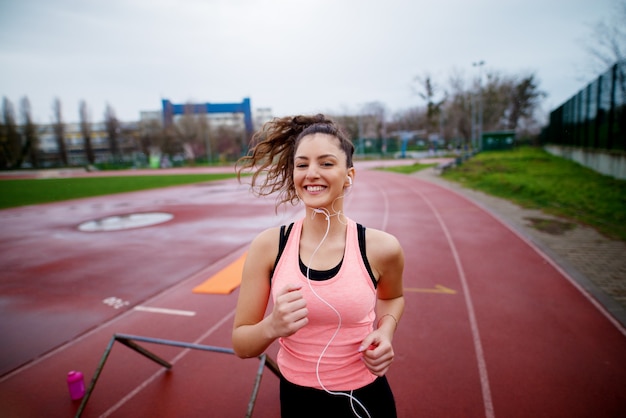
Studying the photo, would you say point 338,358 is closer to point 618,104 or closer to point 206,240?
point 206,240

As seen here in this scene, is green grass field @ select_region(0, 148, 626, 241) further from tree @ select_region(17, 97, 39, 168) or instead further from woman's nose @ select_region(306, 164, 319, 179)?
tree @ select_region(17, 97, 39, 168)

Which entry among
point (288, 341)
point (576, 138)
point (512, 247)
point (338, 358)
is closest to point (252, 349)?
point (288, 341)

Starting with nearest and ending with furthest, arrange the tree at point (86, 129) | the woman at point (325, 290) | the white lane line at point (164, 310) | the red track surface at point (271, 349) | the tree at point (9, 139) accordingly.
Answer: the woman at point (325, 290)
the red track surface at point (271, 349)
the white lane line at point (164, 310)
the tree at point (9, 139)
the tree at point (86, 129)

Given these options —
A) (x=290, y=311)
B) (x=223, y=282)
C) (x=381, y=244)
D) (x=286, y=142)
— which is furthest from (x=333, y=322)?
(x=223, y=282)

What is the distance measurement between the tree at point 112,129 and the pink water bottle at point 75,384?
61.8m

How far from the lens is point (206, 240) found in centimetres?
925

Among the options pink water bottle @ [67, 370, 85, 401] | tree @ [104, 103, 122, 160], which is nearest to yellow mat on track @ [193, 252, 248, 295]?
pink water bottle @ [67, 370, 85, 401]

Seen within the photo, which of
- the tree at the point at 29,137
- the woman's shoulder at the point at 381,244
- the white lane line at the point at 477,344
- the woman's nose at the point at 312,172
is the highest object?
the tree at the point at 29,137

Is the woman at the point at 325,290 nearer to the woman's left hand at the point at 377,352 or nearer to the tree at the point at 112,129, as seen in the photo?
the woman's left hand at the point at 377,352

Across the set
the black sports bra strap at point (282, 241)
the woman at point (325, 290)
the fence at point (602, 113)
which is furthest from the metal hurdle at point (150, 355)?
the fence at point (602, 113)

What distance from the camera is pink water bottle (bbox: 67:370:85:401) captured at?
Answer: 336 centimetres

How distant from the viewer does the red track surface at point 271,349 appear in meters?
3.27

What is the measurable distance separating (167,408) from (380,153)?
155 feet

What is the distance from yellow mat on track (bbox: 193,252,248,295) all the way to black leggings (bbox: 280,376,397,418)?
4467mm
